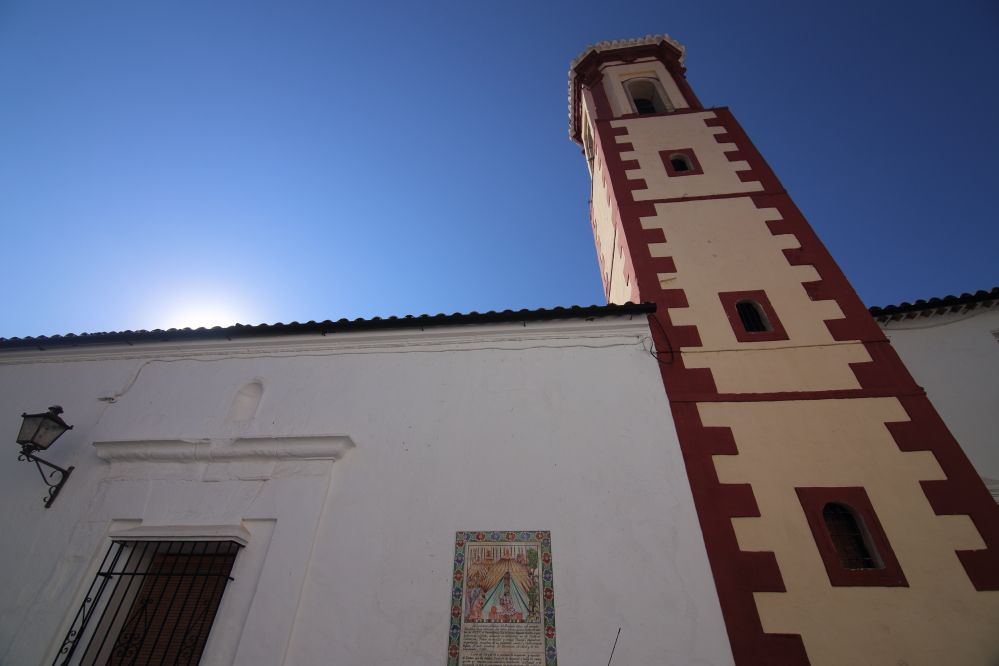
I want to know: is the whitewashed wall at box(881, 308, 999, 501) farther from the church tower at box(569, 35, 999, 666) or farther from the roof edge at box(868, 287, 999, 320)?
the church tower at box(569, 35, 999, 666)

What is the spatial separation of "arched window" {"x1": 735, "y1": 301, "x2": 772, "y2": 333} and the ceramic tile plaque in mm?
3380

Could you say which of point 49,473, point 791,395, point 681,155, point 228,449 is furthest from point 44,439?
point 681,155

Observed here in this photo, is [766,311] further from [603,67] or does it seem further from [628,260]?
[603,67]

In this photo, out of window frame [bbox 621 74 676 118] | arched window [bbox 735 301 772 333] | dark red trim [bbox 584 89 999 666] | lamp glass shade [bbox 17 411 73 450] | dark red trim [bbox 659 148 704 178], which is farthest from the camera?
window frame [bbox 621 74 676 118]

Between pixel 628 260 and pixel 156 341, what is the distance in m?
→ 6.39

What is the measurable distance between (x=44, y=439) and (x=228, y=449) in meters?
1.84

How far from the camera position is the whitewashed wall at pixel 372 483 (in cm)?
385

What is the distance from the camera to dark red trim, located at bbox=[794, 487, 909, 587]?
370 cm

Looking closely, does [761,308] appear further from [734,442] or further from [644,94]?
[644,94]

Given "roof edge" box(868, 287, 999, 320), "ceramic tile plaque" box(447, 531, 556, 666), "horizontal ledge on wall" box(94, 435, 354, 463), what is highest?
"roof edge" box(868, 287, 999, 320)

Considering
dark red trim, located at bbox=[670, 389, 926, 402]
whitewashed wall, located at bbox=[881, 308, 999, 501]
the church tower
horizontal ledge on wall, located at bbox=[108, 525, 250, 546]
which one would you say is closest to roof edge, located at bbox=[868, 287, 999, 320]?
whitewashed wall, located at bbox=[881, 308, 999, 501]

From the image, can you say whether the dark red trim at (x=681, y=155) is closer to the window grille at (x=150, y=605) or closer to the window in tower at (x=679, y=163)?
the window in tower at (x=679, y=163)

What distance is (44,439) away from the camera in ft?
Result: 16.1

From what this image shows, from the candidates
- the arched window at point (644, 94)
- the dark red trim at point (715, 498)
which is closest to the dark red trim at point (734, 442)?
the dark red trim at point (715, 498)
